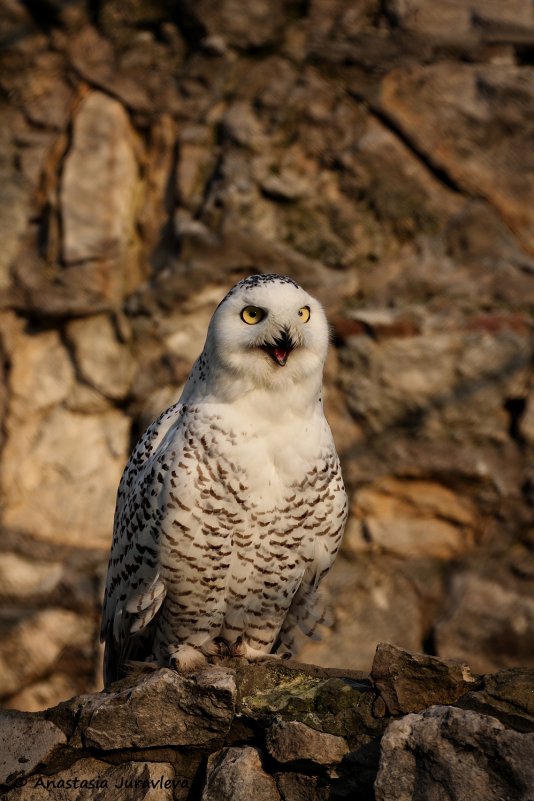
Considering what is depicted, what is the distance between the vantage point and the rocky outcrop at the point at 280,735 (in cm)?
241

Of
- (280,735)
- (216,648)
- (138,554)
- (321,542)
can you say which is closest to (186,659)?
(216,648)

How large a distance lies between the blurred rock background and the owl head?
9.46ft

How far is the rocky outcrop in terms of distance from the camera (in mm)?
2412

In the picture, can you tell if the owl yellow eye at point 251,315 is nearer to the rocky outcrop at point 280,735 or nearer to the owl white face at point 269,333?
the owl white face at point 269,333

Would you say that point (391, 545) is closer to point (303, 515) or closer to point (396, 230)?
point (396, 230)

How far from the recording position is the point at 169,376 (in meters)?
6.43

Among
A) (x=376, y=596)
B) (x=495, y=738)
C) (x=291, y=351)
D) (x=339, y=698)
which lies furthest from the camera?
(x=376, y=596)

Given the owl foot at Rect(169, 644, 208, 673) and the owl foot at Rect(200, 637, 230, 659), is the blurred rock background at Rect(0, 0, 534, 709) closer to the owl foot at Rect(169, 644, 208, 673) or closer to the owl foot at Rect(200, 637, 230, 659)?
the owl foot at Rect(200, 637, 230, 659)

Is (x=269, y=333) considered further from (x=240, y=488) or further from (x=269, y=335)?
(x=240, y=488)

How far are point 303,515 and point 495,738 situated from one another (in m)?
1.14

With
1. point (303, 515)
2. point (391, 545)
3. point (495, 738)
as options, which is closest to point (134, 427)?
point (391, 545)

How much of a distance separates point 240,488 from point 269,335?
520 mm

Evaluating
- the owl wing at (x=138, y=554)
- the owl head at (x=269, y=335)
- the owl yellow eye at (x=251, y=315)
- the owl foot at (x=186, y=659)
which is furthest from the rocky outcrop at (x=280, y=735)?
the owl yellow eye at (x=251, y=315)

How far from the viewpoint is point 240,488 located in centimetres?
325
